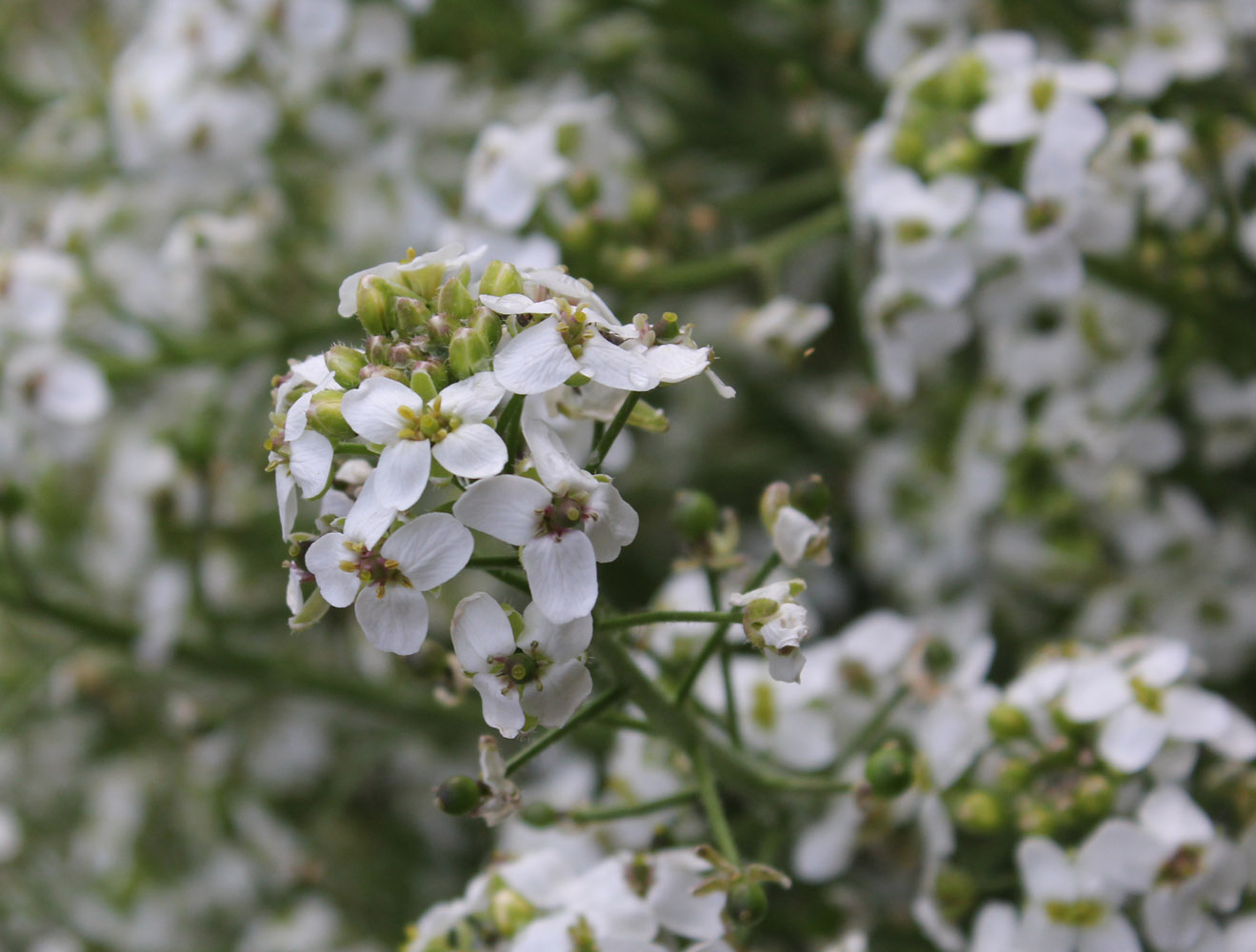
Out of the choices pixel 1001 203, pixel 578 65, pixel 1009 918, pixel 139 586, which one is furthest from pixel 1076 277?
pixel 139 586

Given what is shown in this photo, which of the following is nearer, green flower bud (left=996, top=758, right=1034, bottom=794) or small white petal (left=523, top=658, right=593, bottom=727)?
small white petal (left=523, top=658, right=593, bottom=727)

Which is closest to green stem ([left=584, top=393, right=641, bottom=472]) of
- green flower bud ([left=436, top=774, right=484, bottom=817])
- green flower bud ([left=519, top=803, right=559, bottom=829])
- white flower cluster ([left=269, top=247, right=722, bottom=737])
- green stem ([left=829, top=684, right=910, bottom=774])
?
white flower cluster ([left=269, top=247, right=722, bottom=737])

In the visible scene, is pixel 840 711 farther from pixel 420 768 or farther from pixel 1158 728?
pixel 420 768

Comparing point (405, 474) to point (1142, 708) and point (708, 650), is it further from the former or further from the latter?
point (1142, 708)

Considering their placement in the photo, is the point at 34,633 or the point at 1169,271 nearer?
the point at 1169,271

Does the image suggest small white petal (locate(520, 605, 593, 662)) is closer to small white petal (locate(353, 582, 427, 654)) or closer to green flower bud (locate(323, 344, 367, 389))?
small white petal (locate(353, 582, 427, 654))

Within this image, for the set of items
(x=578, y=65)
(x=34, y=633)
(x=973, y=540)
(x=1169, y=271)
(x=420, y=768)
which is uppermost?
(x=578, y=65)
